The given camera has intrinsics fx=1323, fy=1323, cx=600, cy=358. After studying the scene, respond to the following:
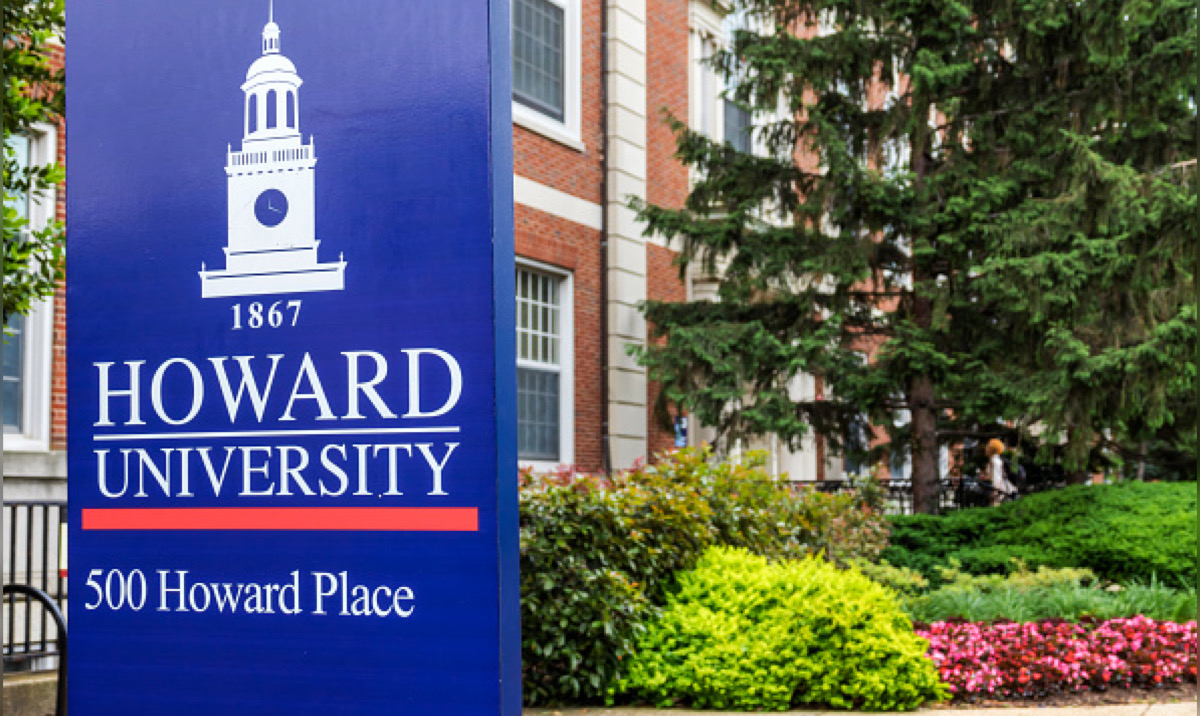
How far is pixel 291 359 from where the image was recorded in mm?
3672

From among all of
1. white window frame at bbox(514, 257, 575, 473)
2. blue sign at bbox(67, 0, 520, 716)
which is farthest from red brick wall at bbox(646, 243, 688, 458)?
blue sign at bbox(67, 0, 520, 716)

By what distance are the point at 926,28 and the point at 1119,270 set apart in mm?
3749

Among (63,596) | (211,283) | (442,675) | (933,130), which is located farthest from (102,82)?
(933,130)

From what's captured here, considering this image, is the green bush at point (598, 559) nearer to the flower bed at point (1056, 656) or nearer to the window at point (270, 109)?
the flower bed at point (1056, 656)

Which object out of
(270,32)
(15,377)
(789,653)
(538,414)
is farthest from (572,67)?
(270,32)

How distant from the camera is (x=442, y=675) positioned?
11.4 feet

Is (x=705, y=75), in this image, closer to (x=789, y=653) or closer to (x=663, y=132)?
(x=663, y=132)

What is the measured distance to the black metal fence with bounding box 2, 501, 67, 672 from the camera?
28.6 ft

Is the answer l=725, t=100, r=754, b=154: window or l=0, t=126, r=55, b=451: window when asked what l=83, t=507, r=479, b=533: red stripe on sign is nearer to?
l=0, t=126, r=55, b=451: window

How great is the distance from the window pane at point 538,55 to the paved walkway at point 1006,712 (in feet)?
34.3

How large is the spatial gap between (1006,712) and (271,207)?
5.50 meters

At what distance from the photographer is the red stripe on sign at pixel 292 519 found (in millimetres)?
3492

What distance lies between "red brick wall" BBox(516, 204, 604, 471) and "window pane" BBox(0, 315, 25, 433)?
7.53 metres

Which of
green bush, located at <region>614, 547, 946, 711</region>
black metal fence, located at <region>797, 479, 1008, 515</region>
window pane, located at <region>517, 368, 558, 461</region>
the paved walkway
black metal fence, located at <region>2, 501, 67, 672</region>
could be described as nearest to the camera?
the paved walkway
